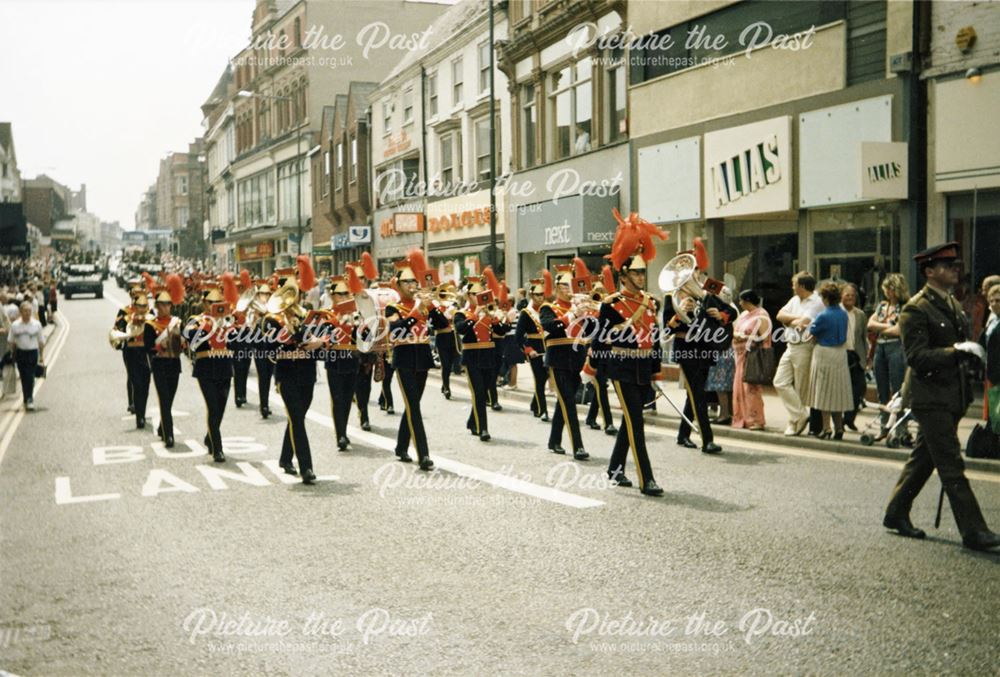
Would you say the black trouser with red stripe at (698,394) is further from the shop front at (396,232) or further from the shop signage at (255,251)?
the shop signage at (255,251)

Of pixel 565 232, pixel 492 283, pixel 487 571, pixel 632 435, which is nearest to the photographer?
pixel 487 571

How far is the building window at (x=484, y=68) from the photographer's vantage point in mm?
32500

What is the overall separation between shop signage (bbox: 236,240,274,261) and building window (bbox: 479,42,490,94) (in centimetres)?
3525

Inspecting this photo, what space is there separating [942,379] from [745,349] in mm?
5842

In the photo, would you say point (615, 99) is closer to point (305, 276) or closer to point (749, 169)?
point (749, 169)

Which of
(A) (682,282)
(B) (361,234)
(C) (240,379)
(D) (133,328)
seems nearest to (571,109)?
(C) (240,379)

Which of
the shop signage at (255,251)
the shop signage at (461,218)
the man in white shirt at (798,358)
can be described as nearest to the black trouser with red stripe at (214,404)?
the man in white shirt at (798,358)

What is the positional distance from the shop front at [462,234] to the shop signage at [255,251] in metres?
29.4

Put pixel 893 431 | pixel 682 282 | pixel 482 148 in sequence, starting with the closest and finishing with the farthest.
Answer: pixel 893 431 < pixel 682 282 < pixel 482 148

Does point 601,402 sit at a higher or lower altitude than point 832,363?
lower

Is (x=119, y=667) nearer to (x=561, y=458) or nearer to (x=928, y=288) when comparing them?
(x=928, y=288)

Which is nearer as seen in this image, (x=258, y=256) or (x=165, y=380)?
(x=165, y=380)

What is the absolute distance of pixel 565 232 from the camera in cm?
2567

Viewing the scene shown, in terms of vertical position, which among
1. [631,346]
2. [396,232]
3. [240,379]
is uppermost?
[396,232]
